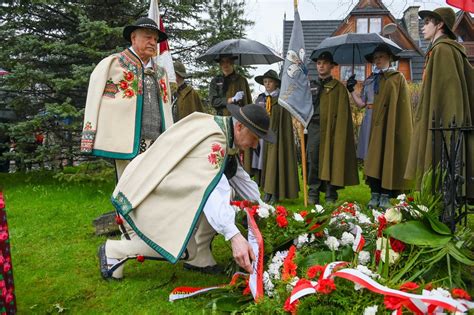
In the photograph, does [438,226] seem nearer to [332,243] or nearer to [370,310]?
[332,243]

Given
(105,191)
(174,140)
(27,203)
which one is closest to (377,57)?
(174,140)

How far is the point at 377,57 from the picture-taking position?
238 inches

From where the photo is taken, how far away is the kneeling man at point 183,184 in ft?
9.78

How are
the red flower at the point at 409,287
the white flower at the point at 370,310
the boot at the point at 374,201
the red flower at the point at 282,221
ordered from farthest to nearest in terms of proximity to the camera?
the boot at the point at 374,201 → the red flower at the point at 282,221 → the red flower at the point at 409,287 → the white flower at the point at 370,310

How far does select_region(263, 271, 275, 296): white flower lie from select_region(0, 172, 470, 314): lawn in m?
0.46

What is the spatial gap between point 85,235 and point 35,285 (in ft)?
4.60

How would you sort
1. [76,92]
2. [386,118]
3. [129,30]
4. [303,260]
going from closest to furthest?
[303,260] → [129,30] → [386,118] → [76,92]

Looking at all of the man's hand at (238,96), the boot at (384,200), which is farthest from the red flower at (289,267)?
the man's hand at (238,96)

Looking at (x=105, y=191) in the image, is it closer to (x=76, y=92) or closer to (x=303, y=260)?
(x=76, y=92)

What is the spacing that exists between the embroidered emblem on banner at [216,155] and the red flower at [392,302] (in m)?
1.35

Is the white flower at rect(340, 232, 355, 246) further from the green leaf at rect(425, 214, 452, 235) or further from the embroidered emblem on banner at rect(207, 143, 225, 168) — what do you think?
the embroidered emblem on banner at rect(207, 143, 225, 168)

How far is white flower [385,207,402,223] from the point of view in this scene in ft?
9.23

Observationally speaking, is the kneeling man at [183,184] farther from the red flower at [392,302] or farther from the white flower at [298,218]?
the red flower at [392,302]

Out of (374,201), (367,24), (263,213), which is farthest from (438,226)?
(367,24)
